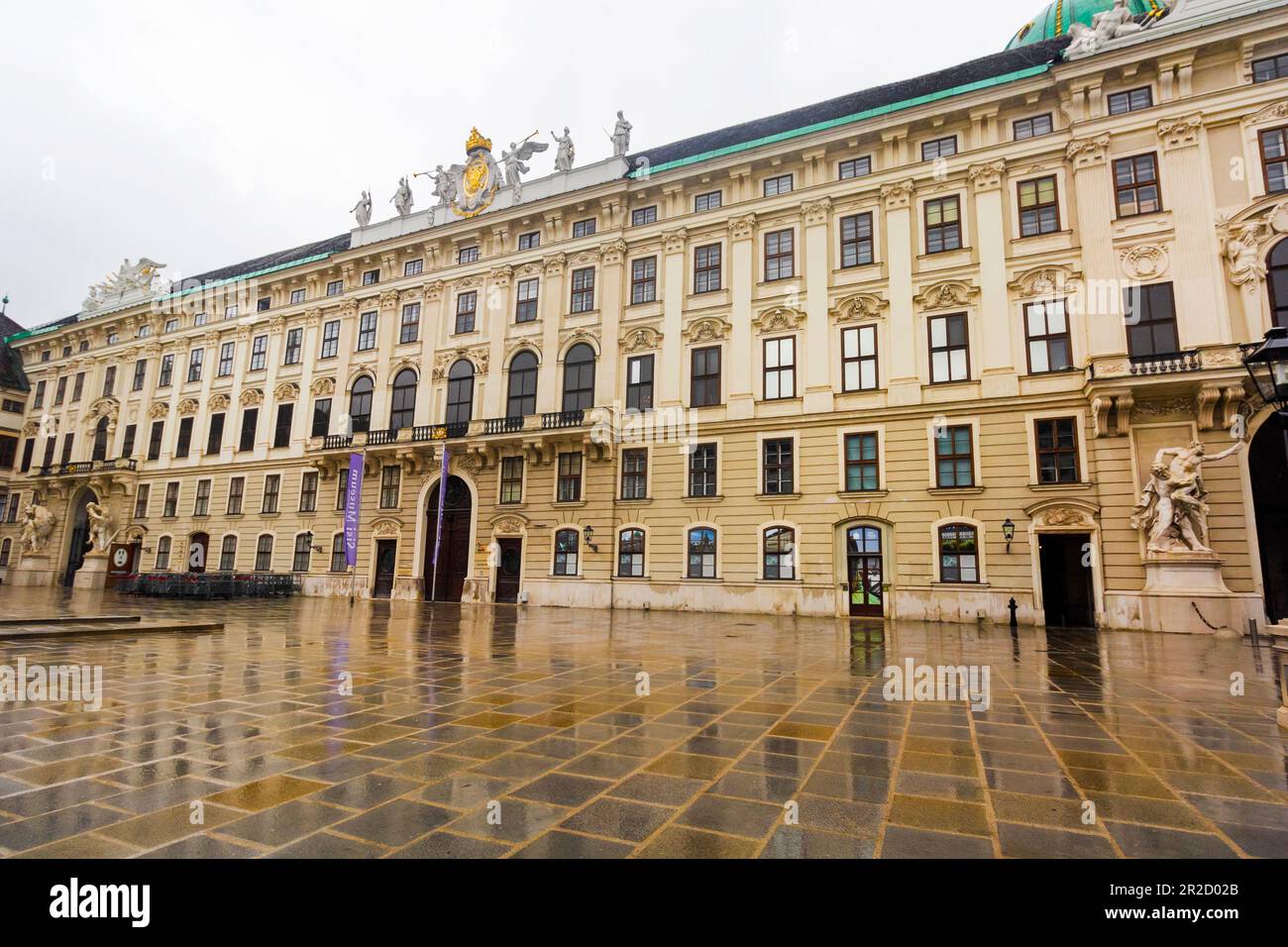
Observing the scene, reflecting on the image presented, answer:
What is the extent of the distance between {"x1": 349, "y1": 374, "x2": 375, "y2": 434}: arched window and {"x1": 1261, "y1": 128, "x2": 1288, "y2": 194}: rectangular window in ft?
113

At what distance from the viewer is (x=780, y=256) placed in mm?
24609

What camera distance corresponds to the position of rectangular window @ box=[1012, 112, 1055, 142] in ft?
70.4

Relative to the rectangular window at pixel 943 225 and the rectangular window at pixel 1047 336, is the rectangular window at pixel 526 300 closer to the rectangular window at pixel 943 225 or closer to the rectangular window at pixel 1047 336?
the rectangular window at pixel 943 225

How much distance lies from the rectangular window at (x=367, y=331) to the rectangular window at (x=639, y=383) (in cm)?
1448

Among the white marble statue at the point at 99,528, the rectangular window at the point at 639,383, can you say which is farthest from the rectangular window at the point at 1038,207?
the white marble statue at the point at 99,528

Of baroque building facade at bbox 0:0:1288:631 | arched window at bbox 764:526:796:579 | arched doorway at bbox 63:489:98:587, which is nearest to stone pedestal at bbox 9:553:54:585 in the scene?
arched doorway at bbox 63:489:98:587

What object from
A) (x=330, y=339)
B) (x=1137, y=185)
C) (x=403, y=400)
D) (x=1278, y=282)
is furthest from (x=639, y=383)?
(x=1278, y=282)

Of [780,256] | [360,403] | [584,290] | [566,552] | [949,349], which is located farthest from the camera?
[360,403]

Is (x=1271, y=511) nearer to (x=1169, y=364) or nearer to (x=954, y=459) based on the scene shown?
(x=1169, y=364)

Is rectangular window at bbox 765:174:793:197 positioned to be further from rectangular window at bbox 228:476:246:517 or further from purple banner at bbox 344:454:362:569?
rectangular window at bbox 228:476:246:517

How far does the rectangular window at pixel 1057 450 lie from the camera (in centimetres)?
1938

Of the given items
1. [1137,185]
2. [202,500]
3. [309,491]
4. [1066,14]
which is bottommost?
[202,500]

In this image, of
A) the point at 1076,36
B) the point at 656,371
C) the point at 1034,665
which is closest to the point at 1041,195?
the point at 1076,36

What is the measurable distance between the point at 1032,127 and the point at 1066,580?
1506 centimetres
